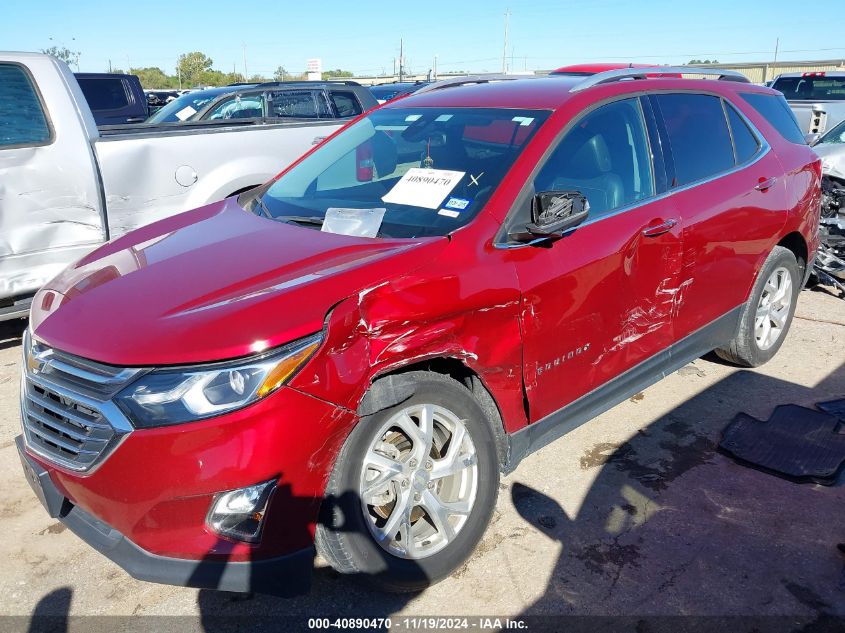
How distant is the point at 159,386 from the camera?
7.34ft

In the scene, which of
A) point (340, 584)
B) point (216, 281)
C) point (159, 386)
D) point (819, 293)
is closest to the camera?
point (159, 386)

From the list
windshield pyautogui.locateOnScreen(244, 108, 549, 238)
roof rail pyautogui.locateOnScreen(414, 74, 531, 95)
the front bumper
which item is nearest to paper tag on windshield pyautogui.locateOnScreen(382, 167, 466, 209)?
windshield pyautogui.locateOnScreen(244, 108, 549, 238)

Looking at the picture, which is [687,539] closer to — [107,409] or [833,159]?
[107,409]

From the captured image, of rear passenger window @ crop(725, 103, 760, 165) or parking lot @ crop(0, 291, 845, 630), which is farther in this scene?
rear passenger window @ crop(725, 103, 760, 165)

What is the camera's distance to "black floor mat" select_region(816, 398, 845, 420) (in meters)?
4.10

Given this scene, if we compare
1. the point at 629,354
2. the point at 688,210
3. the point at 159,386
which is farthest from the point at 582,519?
the point at 159,386

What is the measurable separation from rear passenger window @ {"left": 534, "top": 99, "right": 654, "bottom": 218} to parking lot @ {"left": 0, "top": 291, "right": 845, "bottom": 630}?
1.31m

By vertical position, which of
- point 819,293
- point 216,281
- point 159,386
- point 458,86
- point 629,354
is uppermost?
point 458,86

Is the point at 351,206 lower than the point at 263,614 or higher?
higher

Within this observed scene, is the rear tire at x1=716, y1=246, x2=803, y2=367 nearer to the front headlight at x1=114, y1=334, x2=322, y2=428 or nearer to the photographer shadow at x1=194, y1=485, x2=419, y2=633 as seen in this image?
the photographer shadow at x1=194, y1=485, x2=419, y2=633

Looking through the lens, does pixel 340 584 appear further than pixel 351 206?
No

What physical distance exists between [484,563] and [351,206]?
1663 mm

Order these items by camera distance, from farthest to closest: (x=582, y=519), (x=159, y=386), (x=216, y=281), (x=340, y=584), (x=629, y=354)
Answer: (x=629, y=354) → (x=582, y=519) → (x=340, y=584) → (x=216, y=281) → (x=159, y=386)

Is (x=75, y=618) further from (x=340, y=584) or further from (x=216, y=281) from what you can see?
(x=216, y=281)
